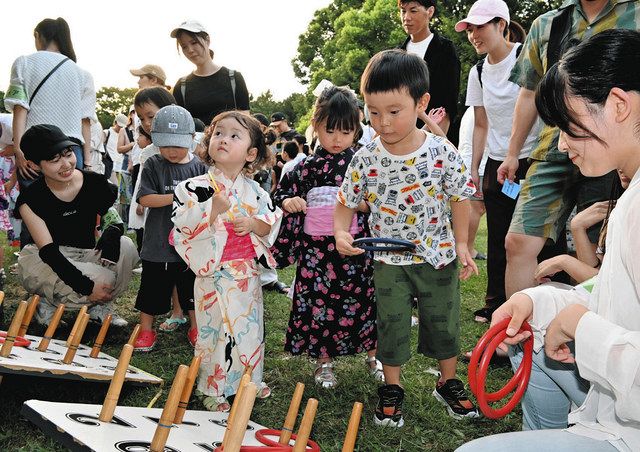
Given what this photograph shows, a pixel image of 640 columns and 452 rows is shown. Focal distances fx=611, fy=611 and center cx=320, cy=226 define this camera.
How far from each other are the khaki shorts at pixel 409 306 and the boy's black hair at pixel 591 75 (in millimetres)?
1465

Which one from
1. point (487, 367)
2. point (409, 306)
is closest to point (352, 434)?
point (487, 367)

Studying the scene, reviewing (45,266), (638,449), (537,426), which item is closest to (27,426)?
(45,266)

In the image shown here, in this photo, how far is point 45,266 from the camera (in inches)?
165

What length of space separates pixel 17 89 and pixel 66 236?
1230mm

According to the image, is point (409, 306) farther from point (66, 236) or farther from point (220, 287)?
point (66, 236)

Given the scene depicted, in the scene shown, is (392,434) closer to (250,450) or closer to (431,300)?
(431,300)

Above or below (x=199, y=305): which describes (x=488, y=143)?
above

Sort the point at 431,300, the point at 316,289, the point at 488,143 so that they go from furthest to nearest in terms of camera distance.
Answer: the point at 488,143 → the point at 316,289 → the point at 431,300

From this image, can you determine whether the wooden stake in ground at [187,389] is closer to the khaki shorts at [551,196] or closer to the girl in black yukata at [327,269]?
the girl in black yukata at [327,269]

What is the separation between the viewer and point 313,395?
3361 millimetres

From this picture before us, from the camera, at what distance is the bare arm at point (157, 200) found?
4.02 meters

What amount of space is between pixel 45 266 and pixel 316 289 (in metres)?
1.96

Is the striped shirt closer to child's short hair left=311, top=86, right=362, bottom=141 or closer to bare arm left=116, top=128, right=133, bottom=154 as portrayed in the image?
child's short hair left=311, top=86, right=362, bottom=141

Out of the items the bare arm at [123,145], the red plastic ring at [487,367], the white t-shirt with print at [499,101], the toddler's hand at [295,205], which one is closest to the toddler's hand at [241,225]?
the toddler's hand at [295,205]
